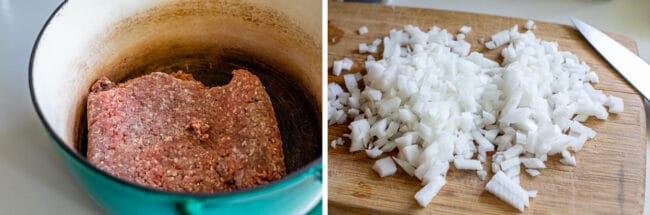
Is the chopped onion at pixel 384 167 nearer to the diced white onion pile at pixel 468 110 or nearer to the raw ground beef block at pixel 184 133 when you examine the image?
the diced white onion pile at pixel 468 110

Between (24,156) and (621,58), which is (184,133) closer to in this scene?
(24,156)

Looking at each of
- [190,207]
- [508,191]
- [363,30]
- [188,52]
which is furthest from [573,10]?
[190,207]

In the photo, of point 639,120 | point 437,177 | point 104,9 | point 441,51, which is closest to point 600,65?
point 639,120

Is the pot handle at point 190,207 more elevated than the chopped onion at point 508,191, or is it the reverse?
the pot handle at point 190,207

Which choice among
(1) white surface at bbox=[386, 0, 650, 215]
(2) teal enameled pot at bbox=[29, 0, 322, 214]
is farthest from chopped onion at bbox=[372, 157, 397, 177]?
(1) white surface at bbox=[386, 0, 650, 215]

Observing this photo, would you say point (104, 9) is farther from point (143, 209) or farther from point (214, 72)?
point (143, 209)

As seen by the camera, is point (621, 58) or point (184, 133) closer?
Answer: point (184, 133)

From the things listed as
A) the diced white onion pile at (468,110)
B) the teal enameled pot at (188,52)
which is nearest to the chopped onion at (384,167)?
the diced white onion pile at (468,110)
